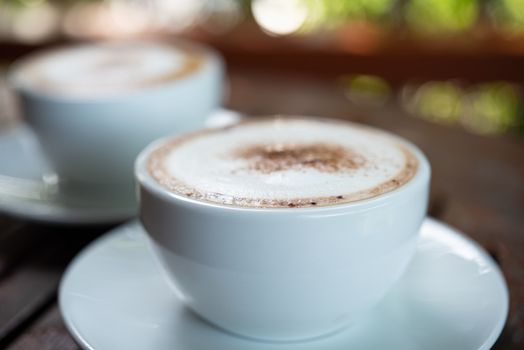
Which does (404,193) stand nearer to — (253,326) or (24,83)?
(253,326)

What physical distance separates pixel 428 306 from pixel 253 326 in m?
0.16

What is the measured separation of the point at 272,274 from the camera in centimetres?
53

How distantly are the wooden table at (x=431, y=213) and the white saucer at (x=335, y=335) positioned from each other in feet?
0.13

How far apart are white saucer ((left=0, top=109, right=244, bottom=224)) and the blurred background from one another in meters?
0.54

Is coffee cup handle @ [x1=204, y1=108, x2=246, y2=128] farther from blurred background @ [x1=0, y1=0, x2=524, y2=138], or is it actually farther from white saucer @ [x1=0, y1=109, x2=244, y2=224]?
blurred background @ [x1=0, y1=0, x2=524, y2=138]

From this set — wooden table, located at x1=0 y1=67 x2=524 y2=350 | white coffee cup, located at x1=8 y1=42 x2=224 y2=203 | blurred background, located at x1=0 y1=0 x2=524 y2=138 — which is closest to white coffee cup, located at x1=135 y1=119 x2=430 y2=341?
wooden table, located at x1=0 y1=67 x2=524 y2=350

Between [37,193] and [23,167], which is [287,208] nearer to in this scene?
[37,193]

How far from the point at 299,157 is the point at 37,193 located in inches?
17.9

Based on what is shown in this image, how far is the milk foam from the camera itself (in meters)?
0.55

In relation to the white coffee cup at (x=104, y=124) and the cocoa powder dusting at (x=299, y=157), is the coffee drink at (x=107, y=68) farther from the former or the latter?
the cocoa powder dusting at (x=299, y=157)

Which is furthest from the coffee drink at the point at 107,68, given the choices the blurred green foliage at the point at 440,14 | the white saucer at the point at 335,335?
the blurred green foliage at the point at 440,14

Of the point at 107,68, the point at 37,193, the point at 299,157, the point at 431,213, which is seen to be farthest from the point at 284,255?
the point at 107,68

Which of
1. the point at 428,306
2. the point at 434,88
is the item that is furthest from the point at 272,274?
the point at 434,88

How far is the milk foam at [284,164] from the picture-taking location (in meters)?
0.55
